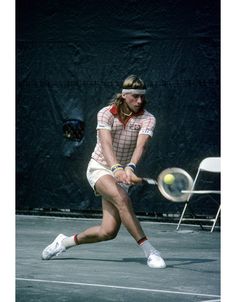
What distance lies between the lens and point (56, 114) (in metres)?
13.0

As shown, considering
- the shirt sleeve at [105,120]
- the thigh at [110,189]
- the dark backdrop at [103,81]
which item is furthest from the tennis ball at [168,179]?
the shirt sleeve at [105,120]

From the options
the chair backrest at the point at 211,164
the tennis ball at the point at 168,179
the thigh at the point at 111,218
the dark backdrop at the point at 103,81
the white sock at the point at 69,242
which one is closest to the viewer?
the thigh at the point at 111,218

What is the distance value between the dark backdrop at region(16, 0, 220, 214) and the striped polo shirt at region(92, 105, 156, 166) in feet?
13.0

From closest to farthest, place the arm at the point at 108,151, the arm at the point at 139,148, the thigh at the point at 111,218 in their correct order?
1. the arm at the point at 108,151
2. the arm at the point at 139,148
3. the thigh at the point at 111,218

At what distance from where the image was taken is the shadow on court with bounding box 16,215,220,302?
21.5ft

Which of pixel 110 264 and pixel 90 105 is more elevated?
pixel 90 105

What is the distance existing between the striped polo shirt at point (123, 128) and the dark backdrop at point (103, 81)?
3964 mm

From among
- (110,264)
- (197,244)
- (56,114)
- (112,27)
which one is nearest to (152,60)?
(112,27)

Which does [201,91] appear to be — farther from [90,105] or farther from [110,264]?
[110,264]

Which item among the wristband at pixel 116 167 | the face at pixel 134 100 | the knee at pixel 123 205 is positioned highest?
the face at pixel 134 100

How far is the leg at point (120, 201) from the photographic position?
306 inches

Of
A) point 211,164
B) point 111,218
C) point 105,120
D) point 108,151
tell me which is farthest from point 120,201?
point 211,164

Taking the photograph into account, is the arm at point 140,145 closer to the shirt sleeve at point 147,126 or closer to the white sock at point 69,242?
the shirt sleeve at point 147,126
